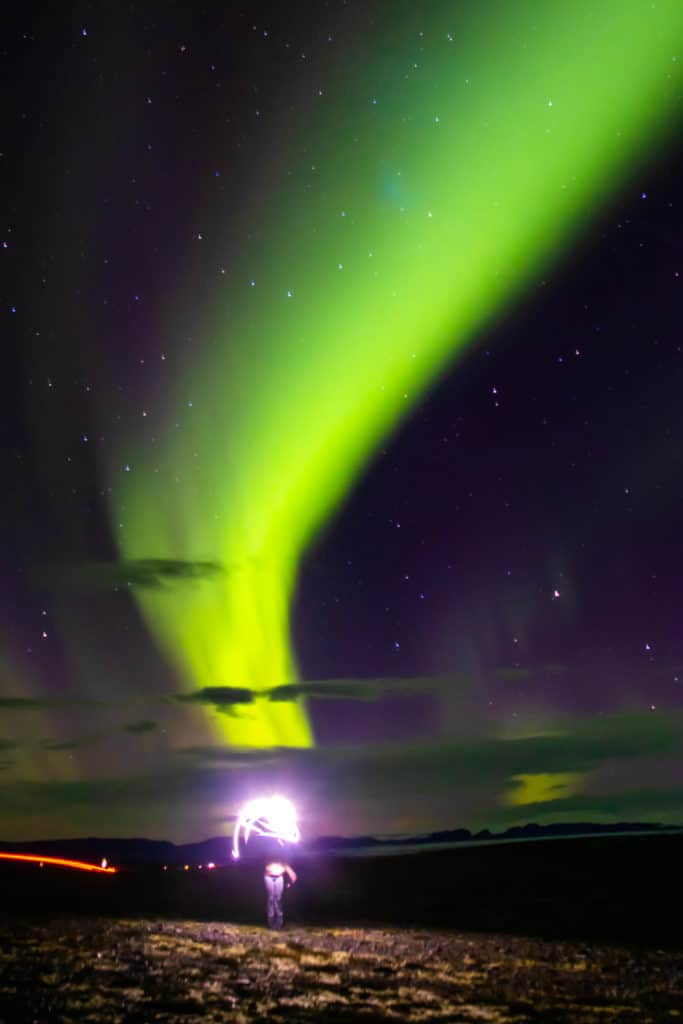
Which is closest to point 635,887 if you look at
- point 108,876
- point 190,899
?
point 190,899

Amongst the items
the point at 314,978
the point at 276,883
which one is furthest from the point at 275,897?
the point at 314,978

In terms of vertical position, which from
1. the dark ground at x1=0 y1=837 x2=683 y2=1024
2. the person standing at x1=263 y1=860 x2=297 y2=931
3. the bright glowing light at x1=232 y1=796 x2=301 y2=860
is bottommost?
the dark ground at x1=0 y1=837 x2=683 y2=1024

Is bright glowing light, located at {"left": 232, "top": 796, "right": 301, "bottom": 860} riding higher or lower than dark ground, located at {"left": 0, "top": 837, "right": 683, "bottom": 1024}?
higher

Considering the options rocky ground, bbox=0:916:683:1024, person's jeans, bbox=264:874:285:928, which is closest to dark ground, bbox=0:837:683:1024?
rocky ground, bbox=0:916:683:1024

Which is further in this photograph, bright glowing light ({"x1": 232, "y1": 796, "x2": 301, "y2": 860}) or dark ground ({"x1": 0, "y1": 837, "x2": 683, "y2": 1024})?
bright glowing light ({"x1": 232, "y1": 796, "x2": 301, "y2": 860})

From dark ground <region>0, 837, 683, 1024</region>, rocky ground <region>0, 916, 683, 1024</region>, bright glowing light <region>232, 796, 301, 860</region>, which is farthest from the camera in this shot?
bright glowing light <region>232, 796, 301, 860</region>

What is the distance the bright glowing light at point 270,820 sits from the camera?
Result: 19.2 meters

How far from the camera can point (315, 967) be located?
14.1 meters

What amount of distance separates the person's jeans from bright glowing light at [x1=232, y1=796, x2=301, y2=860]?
80 centimetres

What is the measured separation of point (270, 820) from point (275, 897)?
163cm

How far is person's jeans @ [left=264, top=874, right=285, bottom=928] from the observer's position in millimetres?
19359

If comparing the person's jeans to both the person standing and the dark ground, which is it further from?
the dark ground

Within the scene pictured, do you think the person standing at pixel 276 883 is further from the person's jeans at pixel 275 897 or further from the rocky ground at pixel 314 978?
the rocky ground at pixel 314 978

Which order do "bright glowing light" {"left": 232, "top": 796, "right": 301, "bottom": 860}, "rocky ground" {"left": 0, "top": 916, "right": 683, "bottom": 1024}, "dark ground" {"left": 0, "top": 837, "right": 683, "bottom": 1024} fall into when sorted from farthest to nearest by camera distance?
"bright glowing light" {"left": 232, "top": 796, "right": 301, "bottom": 860} → "dark ground" {"left": 0, "top": 837, "right": 683, "bottom": 1024} → "rocky ground" {"left": 0, "top": 916, "right": 683, "bottom": 1024}
